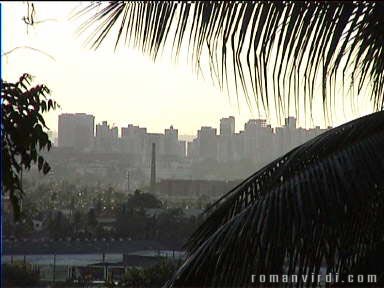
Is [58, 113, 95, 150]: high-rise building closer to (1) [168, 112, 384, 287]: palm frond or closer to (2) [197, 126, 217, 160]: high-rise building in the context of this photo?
(2) [197, 126, 217, 160]: high-rise building

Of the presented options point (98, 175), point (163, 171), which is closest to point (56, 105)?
point (98, 175)

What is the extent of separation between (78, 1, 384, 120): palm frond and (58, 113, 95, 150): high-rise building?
1091mm

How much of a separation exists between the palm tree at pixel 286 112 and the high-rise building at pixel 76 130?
1.11 metres

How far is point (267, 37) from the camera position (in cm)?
125

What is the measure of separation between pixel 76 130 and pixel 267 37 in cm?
151

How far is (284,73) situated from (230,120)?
2.40 feet

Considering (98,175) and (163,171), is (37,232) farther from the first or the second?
(163,171)

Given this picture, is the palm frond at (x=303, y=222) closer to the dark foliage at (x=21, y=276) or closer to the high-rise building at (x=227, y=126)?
the high-rise building at (x=227, y=126)

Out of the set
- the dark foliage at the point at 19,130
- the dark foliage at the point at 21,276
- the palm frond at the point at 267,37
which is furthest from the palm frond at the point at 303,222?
the dark foliage at the point at 21,276

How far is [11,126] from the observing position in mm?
1186

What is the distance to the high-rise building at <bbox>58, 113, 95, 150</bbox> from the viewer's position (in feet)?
7.55

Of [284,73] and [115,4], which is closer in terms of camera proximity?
[115,4]

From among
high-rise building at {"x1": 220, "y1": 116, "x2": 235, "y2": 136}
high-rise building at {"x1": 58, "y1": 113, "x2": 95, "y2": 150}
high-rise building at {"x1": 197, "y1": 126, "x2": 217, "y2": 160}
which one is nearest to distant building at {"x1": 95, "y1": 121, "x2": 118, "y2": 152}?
high-rise building at {"x1": 58, "y1": 113, "x2": 95, "y2": 150}

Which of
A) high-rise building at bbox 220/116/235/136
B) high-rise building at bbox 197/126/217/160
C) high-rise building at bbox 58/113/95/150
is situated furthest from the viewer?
high-rise building at bbox 197/126/217/160
